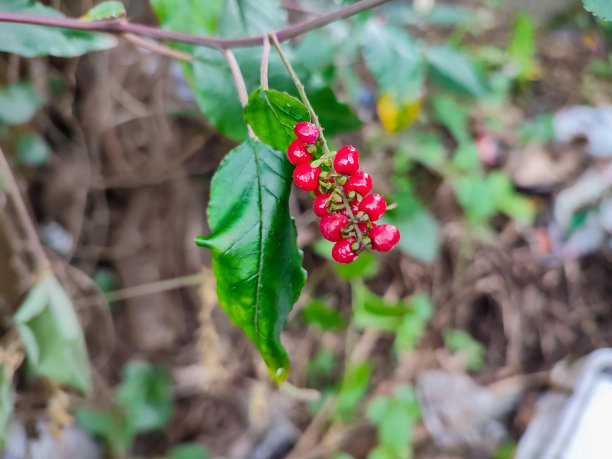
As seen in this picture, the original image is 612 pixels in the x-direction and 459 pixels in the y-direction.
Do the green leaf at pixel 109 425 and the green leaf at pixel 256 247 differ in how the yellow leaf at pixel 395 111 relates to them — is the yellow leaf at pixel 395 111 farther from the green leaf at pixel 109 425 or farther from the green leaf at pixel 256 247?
the green leaf at pixel 109 425

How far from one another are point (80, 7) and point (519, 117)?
71.0 inches

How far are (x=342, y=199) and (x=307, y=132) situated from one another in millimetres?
67

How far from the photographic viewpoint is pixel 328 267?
4.49 ft

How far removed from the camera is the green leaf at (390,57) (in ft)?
3.40

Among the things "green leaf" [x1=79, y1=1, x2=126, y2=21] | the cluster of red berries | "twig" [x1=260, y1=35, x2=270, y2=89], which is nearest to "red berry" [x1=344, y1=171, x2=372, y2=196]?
the cluster of red berries

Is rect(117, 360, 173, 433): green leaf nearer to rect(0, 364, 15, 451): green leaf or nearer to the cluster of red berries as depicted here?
rect(0, 364, 15, 451): green leaf

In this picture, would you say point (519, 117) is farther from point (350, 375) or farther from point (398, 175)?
point (350, 375)

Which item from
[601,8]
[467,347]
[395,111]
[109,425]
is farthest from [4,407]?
[467,347]

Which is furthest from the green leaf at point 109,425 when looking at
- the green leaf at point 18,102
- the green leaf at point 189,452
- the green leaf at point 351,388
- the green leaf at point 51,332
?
the green leaf at point 18,102

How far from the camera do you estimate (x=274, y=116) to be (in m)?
0.44

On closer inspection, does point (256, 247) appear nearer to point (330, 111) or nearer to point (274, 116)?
point (274, 116)

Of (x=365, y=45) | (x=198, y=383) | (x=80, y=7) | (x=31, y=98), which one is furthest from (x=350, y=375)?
(x=80, y=7)

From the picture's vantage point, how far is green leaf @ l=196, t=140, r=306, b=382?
0.43 metres

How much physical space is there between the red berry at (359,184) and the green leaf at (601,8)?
0.83ft
